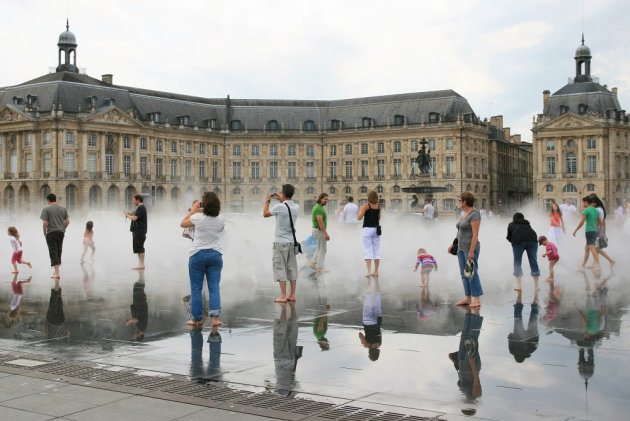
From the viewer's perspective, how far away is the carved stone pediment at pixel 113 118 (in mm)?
88062

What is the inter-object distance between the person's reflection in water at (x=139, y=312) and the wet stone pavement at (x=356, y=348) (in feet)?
0.18

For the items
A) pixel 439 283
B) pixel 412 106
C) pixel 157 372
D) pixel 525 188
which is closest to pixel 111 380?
pixel 157 372

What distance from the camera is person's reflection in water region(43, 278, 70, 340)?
11.1 m

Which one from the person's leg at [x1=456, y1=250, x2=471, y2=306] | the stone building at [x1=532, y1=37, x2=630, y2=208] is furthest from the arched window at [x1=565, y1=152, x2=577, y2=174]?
the person's leg at [x1=456, y1=250, x2=471, y2=306]

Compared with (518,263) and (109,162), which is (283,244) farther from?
(109,162)

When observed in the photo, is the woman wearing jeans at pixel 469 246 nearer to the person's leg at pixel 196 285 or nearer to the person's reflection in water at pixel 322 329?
the person's reflection in water at pixel 322 329

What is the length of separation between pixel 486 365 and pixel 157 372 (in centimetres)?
359

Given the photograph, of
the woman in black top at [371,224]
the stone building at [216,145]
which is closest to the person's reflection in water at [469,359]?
the woman in black top at [371,224]

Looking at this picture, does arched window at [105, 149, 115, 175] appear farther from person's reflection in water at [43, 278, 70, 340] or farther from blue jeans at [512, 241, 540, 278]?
blue jeans at [512, 241, 540, 278]

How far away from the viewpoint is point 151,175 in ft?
311

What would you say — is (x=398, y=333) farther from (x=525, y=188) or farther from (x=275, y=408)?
(x=525, y=188)

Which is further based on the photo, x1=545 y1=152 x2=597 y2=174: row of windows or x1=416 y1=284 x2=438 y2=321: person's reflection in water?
x1=545 y1=152 x2=597 y2=174: row of windows

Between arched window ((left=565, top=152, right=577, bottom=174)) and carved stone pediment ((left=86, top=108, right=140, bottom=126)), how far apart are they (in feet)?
169

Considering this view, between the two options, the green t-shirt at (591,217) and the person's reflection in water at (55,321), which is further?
the green t-shirt at (591,217)
